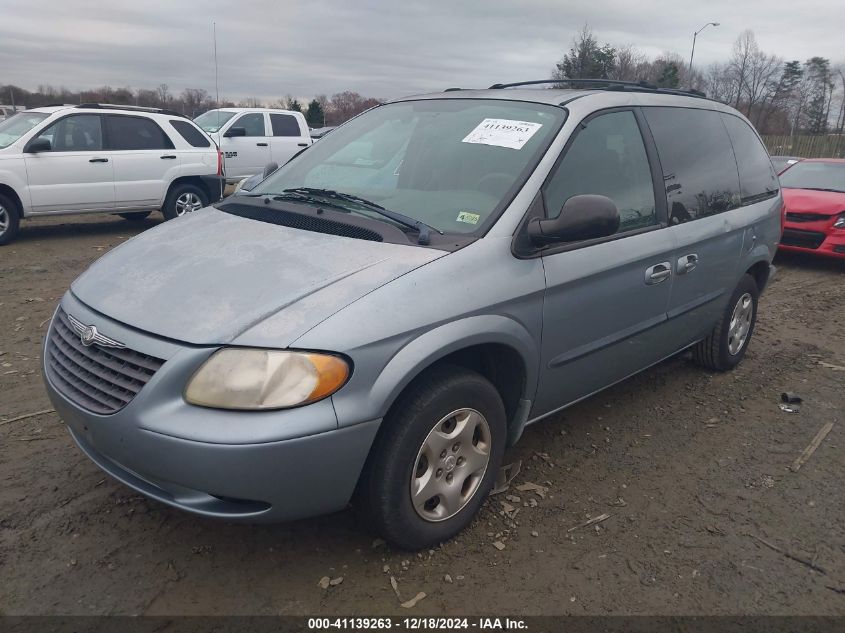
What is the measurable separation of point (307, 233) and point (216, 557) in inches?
53.6

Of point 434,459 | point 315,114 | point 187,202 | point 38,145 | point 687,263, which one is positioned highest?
point 315,114

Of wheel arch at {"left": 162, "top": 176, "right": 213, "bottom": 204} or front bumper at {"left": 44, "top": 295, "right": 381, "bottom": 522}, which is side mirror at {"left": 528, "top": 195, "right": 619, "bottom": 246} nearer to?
front bumper at {"left": 44, "top": 295, "right": 381, "bottom": 522}

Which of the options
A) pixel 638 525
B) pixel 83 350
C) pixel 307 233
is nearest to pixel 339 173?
pixel 307 233

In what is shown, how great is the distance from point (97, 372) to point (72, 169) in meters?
7.66

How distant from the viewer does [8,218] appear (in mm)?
8508

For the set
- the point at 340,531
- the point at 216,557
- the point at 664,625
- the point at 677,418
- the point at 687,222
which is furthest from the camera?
the point at 677,418

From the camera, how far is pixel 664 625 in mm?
2387

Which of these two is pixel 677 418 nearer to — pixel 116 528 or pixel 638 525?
pixel 638 525

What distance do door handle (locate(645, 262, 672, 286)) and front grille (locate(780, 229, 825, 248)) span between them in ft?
20.5

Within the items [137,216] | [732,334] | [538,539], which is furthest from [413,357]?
[137,216]

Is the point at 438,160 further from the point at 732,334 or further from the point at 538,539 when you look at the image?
the point at 732,334

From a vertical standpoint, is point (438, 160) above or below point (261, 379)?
above

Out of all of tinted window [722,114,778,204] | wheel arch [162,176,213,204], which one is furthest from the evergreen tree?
tinted window [722,114,778,204]

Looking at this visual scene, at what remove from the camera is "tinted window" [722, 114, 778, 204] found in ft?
14.8
